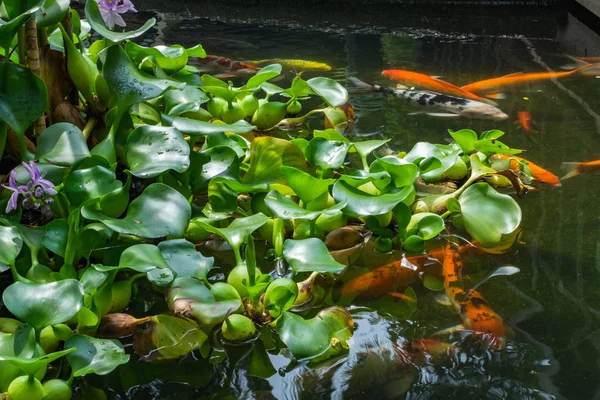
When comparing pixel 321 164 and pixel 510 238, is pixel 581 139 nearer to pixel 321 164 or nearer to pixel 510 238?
pixel 510 238

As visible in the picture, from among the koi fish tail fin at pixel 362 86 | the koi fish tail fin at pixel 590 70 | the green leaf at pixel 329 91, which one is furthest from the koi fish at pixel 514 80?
the green leaf at pixel 329 91

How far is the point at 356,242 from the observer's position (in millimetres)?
1656

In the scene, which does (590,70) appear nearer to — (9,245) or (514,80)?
(514,80)

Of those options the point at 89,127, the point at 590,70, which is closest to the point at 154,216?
the point at 89,127

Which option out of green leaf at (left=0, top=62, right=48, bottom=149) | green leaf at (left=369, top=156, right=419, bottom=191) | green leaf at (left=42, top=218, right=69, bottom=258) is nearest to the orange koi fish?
green leaf at (left=369, top=156, right=419, bottom=191)

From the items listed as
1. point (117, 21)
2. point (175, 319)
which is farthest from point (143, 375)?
point (117, 21)

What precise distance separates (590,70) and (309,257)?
241 cm

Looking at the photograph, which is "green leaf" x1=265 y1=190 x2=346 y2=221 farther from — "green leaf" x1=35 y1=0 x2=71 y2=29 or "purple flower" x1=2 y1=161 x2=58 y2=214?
"green leaf" x1=35 y1=0 x2=71 y2=29

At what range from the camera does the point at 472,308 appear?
1428 mm

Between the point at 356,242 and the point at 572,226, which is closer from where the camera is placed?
the point at 356,242

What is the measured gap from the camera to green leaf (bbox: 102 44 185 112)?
1.47 meters

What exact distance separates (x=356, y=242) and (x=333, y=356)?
0.45 m

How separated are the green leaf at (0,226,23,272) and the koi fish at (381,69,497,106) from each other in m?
1.99

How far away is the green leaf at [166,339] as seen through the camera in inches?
49.3
